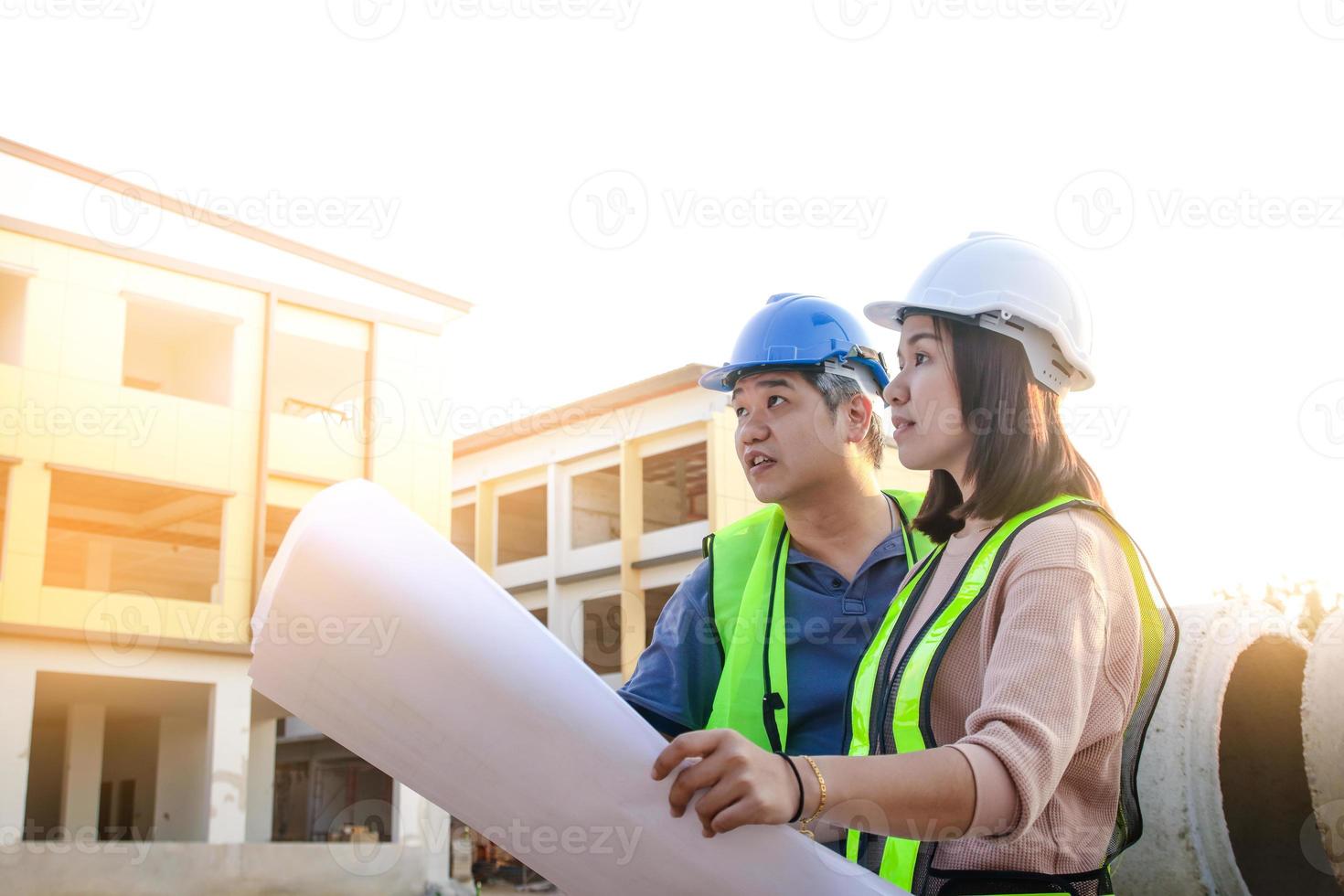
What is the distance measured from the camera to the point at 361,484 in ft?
4.70

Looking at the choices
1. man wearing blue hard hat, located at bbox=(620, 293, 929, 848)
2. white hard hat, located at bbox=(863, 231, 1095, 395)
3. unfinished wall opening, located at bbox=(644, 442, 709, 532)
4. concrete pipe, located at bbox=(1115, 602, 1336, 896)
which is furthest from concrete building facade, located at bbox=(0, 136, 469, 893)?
Result: white hard hat, located at bbox=(863, 231, 1095, 395)

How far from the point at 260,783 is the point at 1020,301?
2017 cm

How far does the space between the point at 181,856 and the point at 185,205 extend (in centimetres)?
910

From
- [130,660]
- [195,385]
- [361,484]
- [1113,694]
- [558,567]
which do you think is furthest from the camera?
[558,567]

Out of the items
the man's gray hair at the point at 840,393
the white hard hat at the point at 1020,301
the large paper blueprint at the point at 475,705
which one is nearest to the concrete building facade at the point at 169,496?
the man's gray hair at the point at 840,393

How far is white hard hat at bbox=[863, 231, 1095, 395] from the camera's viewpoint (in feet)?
5.90

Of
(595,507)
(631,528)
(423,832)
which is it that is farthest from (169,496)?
(595,507)

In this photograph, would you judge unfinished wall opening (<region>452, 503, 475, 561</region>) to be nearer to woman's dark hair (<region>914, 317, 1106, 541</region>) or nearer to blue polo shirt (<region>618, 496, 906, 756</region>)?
blue polo shirt (<region>618, 496, 906, 756</region>)

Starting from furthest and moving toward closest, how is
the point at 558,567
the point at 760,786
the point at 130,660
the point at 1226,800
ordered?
the point at 558,567 → the point at 130,660 → the point at 1226,800 → the point at 760,786

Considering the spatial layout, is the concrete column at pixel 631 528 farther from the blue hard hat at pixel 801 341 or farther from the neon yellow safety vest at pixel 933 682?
the neon yellow safety vest at pixel 933 682

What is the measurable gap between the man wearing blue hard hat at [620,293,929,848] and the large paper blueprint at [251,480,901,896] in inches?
47.1

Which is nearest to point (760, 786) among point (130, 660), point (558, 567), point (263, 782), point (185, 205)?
point (130, 660)

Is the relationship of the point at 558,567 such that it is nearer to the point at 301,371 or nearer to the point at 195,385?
the point at 301,371

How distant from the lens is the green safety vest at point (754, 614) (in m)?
2.61
